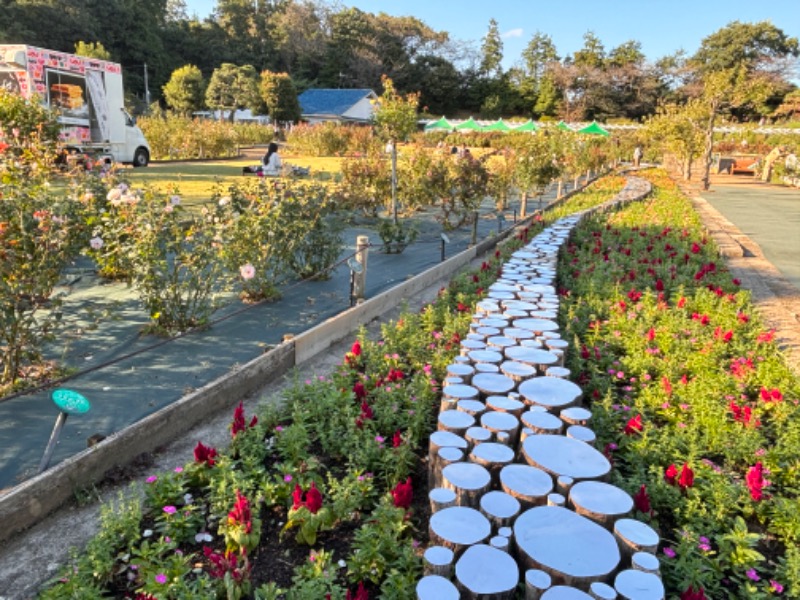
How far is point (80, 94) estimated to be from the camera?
14039mm

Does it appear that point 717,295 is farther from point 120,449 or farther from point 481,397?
point 120,449

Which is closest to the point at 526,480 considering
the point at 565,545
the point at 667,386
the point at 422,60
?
the point at 565,545

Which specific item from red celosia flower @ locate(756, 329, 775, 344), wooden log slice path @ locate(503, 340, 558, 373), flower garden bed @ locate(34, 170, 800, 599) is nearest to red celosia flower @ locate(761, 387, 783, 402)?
flower garden bed @ locate(34, 170, 800, 599)

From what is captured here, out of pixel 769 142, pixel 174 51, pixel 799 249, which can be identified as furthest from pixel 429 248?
pixel 174 51

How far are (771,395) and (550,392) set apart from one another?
1.31 meters

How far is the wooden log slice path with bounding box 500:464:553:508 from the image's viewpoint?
2.33m

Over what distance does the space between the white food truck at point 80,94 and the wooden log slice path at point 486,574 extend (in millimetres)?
12422

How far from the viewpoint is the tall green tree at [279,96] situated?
34.1 m

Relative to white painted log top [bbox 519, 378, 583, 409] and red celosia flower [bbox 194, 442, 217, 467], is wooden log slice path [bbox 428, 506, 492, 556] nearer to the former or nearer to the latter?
white painted log top [bbox 519, 378, 583, 409]

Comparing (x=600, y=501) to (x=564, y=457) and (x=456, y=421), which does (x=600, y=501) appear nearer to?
(x=564, y=457)

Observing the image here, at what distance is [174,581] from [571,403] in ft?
6.96

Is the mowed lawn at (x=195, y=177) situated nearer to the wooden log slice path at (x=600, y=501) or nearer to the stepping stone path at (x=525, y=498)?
the stepping stone path at (x=525, y=498)

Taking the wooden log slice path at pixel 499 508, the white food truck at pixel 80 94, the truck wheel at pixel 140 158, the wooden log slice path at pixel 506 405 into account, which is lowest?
the wooden log slice path at pixel 499 508

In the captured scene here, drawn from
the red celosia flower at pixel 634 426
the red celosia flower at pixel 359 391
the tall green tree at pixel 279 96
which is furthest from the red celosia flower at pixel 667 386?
the tall green tree at pixel 279 96
